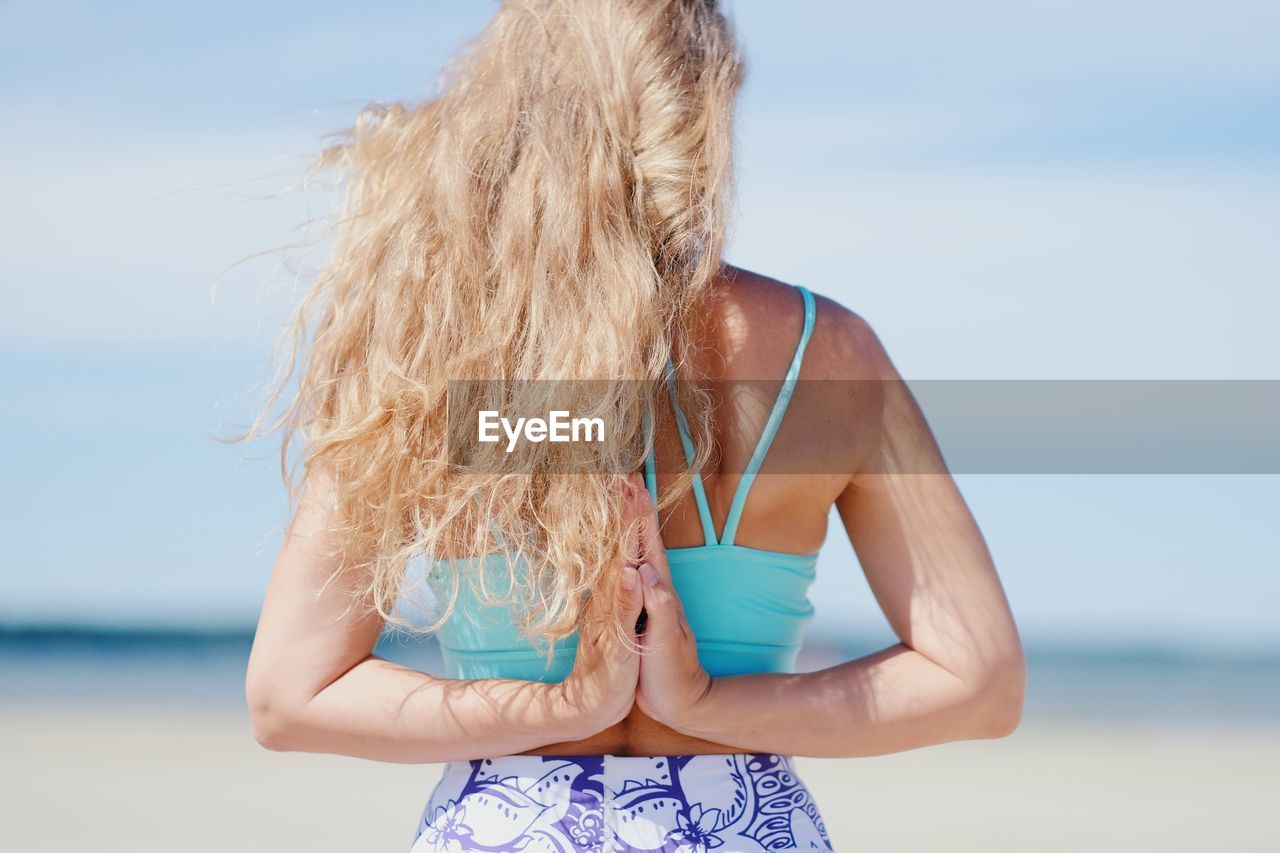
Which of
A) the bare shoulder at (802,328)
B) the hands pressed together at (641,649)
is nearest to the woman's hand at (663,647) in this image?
the hands pressed together at (641,649)

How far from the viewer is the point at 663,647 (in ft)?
4.47

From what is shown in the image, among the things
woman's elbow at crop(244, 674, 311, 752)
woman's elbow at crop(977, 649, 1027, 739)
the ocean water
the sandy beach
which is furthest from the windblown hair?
the ocean water

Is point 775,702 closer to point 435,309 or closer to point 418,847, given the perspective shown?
point 418,847

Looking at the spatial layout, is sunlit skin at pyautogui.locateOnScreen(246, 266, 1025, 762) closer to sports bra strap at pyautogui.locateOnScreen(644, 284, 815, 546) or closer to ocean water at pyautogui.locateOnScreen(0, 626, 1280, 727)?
sports bra strap at pyautogui.locateOnScreen(644, 284, 815, 546)

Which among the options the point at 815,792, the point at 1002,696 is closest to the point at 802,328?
the point at 1002,696

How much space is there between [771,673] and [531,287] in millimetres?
555

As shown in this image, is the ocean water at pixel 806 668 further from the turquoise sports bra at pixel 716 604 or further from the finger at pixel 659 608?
the finger at pixel 659 608

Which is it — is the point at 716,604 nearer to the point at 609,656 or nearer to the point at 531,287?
the point at 609,656

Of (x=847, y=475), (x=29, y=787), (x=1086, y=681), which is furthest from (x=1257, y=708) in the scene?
(x=847, y=475)

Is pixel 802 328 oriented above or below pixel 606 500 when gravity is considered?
above

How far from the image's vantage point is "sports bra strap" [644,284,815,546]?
4.66ft

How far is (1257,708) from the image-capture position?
8.87m

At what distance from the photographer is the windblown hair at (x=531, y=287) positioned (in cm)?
139

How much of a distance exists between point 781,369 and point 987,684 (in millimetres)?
471
